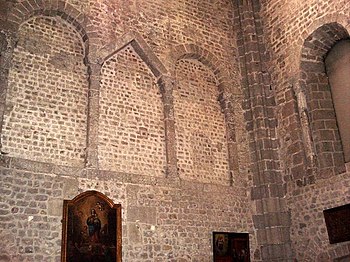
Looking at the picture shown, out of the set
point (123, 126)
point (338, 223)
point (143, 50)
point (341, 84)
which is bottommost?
point (338, 223)

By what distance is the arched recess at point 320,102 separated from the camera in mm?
10508

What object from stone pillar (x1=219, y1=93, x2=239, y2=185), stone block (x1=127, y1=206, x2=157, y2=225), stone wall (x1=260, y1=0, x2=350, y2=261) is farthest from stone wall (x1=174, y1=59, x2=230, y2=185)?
stone wall (x1=260, y1=0, x2=350, y2=261)

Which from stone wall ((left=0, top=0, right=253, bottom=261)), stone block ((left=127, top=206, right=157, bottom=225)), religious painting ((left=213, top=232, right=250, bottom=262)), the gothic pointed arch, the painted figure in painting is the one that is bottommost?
religious painting ((left=213, top=232, right=250, bottom=262))

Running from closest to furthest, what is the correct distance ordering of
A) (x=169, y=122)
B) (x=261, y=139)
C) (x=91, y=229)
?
(x=91, y=229) < (x=169, y=122) < (x=261, y=139)

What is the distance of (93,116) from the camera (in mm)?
9633

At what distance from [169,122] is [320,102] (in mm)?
3906

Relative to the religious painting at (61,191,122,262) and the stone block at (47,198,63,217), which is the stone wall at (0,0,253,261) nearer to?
the stone block at (47,198,63,217)

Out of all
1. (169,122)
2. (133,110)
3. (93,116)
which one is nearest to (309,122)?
(169,122)

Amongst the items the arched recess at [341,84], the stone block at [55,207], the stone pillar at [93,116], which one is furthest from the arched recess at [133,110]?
the arched recess at [341,84]

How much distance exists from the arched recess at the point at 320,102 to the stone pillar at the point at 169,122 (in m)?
3.34

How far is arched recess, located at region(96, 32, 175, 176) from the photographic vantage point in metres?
9.80

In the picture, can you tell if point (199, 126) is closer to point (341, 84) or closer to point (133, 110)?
point (133, 110)

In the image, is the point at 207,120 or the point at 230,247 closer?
the point at 230,247

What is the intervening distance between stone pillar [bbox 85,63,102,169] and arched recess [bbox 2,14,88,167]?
16 centimetres
